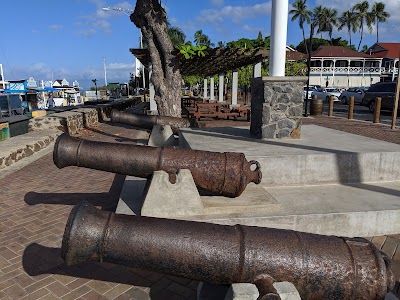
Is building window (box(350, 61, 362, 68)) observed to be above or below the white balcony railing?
above

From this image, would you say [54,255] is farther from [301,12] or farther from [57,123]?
[301,12]

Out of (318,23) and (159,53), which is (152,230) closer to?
(159,53)

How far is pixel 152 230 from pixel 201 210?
171 centimetres

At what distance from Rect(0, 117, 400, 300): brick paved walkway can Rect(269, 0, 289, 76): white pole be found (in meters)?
Answer: 4.05

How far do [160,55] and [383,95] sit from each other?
13365 millimetres

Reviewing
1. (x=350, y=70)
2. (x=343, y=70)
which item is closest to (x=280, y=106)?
(x=343, y=70)

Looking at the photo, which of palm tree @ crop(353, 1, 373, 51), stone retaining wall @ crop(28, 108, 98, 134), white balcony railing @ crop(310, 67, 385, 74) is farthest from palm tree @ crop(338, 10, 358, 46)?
stone retaining wall @ crop(28, 108, 98, 134)

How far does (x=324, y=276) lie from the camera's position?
1986 mm

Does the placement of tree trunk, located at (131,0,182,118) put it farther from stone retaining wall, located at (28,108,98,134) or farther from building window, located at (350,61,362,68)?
building window, located at (350,61,362,68)

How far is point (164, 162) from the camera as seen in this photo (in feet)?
12.2

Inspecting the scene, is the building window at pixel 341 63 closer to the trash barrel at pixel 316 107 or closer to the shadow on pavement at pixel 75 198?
the trash barrel at pixel 316 107

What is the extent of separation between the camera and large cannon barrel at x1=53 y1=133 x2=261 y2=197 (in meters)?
3.69

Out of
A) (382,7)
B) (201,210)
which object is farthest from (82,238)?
(382,7)

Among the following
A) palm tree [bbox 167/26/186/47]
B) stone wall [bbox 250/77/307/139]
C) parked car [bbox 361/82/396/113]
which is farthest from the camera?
palm tree [bbox 167/26/186/47]
